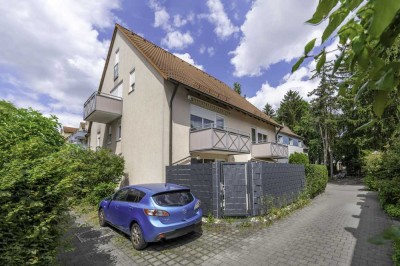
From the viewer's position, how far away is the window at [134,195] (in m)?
7.29

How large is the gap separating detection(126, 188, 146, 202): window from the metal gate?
332 centimetres

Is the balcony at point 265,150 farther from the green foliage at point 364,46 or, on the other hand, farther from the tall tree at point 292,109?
the tall tree at point 292,109

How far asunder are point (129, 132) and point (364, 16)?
1460cm

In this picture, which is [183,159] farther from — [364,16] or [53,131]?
[364,16]

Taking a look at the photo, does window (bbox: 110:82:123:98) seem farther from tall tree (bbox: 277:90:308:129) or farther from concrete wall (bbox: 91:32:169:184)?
tall tree (bbox: 277:90:308:129)

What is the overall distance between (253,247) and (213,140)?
20.5ft

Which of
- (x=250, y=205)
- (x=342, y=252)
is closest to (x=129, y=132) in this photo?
(x=250, y=205)

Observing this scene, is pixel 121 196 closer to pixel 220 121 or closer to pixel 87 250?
pixel 87 250

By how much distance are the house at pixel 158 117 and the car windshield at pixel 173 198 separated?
4333 millimetres

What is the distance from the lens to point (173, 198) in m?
7.23

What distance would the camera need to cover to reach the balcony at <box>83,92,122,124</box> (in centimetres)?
1433

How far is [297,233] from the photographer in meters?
7.74

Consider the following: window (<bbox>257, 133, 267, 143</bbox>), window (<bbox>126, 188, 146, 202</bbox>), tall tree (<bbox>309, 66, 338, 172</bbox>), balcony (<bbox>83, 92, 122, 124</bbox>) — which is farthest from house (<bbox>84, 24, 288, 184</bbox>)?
tall tree (<bbox>309, 66, 338, 172</bbox>)

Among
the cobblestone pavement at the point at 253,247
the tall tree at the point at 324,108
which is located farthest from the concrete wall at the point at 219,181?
the tall tree at the point at 324,108
